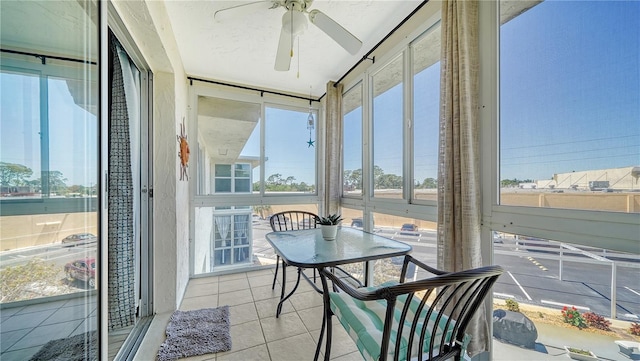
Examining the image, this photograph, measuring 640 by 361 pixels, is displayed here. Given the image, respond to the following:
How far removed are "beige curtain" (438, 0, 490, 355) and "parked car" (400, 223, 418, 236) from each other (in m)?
0.50

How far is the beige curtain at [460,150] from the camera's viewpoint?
4.42ft

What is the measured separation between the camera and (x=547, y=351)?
121 cm

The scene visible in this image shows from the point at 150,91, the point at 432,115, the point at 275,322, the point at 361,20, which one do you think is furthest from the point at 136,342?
the point at 361,20

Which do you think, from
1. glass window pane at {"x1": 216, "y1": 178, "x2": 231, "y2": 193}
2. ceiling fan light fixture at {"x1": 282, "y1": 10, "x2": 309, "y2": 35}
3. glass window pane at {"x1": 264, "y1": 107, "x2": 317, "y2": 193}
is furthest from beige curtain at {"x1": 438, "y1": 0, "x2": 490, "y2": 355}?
glass window pane at {"x1": 216, "y1": 178, "x2": 231, "y2": 193}

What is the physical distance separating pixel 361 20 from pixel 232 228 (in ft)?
9.96

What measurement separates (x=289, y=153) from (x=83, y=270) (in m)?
2.69

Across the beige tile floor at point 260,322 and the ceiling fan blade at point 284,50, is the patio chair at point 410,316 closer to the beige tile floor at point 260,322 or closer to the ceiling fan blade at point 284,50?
the beige tile floor at point 260,322

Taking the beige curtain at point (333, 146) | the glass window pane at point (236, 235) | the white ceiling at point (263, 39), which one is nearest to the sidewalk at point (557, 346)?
the beige curtain at point (333, 146)

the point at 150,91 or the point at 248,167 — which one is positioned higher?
the point at 150,91

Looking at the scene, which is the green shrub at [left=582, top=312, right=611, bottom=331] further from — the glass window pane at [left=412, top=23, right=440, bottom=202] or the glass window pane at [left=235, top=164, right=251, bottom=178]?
the glass window pane at [left=235, top=164, right=251, bottom=178]

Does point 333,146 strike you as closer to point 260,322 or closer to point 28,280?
point 260,322

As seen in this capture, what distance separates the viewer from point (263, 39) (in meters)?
2.18

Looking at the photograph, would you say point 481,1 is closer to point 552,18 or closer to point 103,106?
point 552,18

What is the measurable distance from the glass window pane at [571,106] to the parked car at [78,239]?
2.13 m
